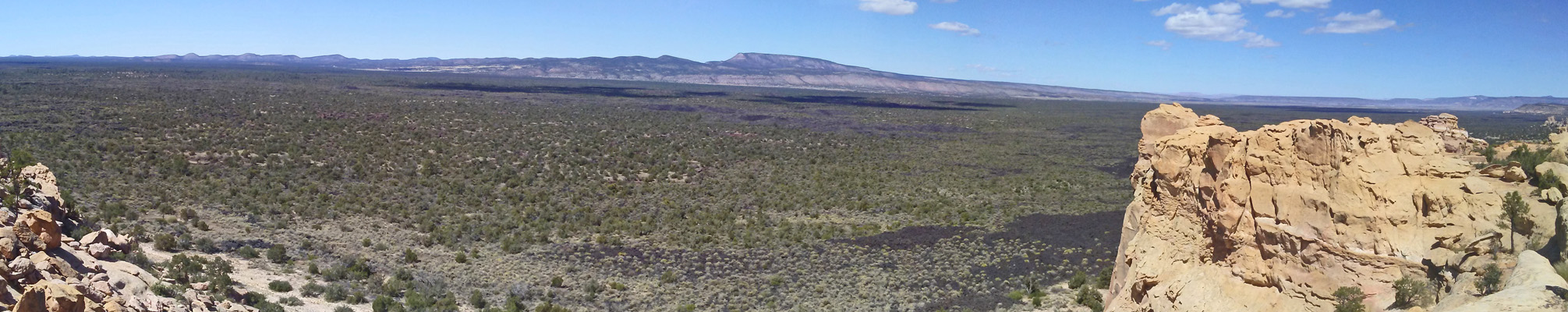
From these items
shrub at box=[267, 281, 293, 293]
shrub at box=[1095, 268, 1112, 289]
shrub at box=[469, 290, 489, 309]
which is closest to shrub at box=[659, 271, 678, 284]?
shrub at box=[469, 290, 489, 309]

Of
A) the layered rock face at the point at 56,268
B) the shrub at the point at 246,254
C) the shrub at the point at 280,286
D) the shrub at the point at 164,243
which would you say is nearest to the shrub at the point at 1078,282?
the shrub at the point at 280,286

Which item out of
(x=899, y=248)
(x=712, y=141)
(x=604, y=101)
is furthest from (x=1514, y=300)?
(x=604, y=101)

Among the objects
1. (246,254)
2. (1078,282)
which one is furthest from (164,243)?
(1078,282)

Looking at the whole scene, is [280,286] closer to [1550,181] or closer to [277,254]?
[277,254]

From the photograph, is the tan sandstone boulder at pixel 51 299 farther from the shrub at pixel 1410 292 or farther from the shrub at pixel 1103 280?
the shrub at pixel 1103 280

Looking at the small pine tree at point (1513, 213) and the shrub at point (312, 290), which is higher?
the small pine tree at point (1513, 213)

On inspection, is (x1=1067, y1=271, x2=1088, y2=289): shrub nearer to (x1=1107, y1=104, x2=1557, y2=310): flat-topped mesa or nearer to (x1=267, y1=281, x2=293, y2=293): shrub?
(x1=1107, y1=104, x2=1557, y2=310): flat-topped mesa
